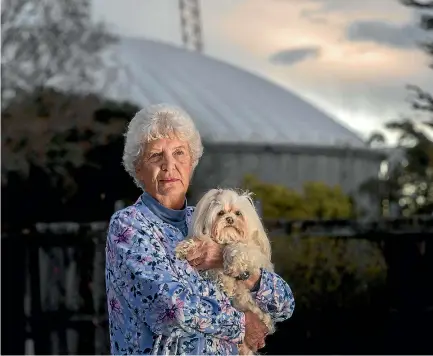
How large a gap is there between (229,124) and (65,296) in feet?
6.66

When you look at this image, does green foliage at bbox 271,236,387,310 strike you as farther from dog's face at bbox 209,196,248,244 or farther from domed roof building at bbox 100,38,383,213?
dog's face at bbox 209,196,248,244

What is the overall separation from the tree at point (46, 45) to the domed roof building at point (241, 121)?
309 millimetres

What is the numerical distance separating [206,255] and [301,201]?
4.75 meters

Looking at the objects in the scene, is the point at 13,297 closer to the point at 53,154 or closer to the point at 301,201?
the point at 53,154

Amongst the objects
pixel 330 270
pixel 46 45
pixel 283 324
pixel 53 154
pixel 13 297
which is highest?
pixel 46 45

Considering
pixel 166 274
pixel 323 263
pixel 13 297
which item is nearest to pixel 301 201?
pixel 323 263

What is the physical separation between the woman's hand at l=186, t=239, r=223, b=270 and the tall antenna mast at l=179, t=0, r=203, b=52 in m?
5.08

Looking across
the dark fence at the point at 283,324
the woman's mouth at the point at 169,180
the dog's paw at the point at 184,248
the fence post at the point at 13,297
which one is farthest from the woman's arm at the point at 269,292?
the fence post at the point at 13,297

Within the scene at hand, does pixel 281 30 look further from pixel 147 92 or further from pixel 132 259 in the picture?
pixel 132 259

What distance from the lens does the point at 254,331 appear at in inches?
66.4

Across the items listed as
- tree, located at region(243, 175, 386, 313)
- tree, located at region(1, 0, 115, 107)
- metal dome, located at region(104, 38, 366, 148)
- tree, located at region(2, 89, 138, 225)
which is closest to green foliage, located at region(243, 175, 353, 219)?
tree, located at region(243, 175, 386, 313)

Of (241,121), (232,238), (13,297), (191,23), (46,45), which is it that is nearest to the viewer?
(232,238)

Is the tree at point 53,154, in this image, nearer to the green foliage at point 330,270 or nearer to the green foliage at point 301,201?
the green foliage at point 301,201

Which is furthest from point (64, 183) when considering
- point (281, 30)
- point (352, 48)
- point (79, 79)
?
point (352, 48)
